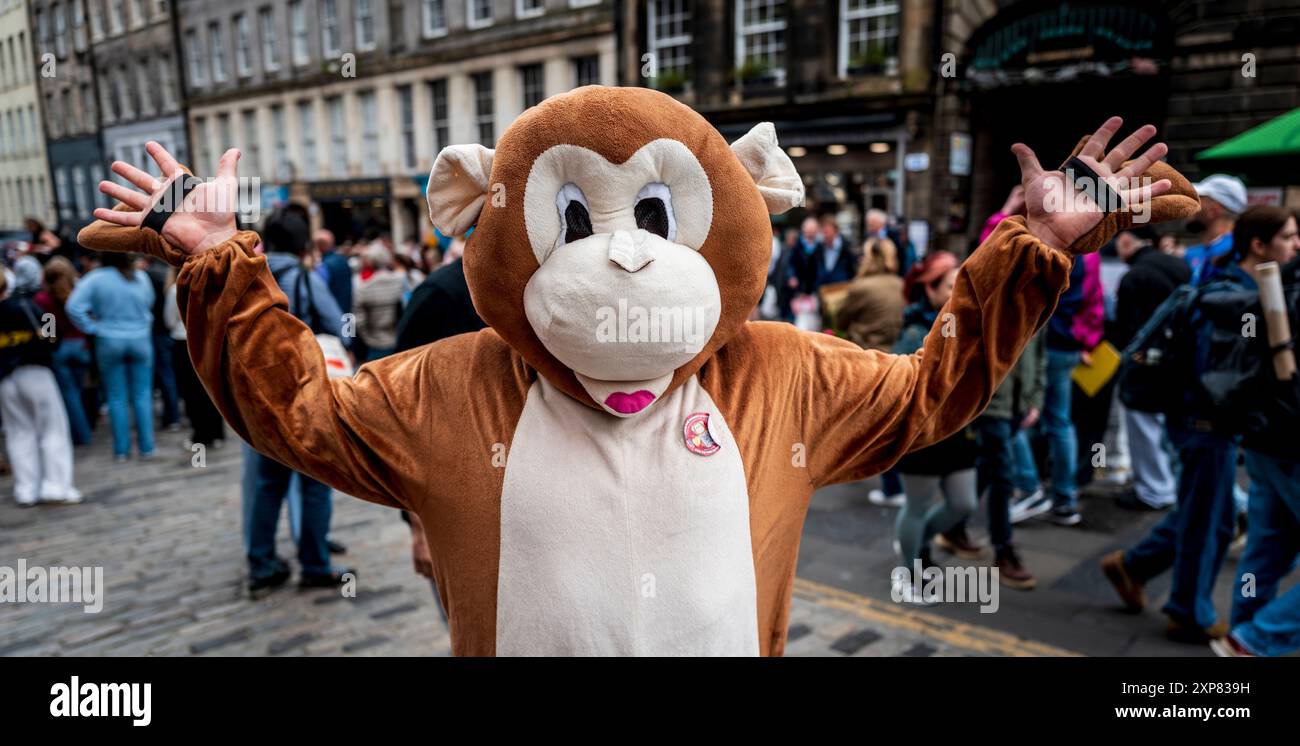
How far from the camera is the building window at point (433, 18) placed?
25891mm

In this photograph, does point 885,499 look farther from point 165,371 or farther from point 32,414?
point 165,371

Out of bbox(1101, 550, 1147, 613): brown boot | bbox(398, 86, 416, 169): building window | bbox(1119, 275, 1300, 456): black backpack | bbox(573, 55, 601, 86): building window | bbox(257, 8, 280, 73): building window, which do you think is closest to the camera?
bbox(1119, 275, 1300, 456): black backpack

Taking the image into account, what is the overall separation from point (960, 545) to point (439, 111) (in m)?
24.2

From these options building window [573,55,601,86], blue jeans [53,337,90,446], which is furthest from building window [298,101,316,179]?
blue jeans [53,337,90,446]

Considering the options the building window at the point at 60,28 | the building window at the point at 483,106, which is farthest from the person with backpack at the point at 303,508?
the building window at the point at 483,106

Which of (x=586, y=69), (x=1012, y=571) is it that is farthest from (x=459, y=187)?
(x=586, y=69)

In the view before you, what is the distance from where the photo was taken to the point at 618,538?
1.74 meters

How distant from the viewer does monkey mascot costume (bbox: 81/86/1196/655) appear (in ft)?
5.58

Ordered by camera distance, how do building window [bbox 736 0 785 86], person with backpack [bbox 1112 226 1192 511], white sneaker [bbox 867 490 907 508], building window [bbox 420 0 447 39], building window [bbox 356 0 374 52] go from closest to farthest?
person with backpack [bbox 1112 226 1192 511] → white sneaker [bbox 867 490 907 508] → building window [bbox 736 0 785 86] → building window [bbox 420 0 447 39] → building window [bbox 356 0 374 52]

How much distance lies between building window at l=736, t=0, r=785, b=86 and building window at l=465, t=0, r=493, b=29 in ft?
28.5

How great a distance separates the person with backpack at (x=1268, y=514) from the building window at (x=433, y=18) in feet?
82.7

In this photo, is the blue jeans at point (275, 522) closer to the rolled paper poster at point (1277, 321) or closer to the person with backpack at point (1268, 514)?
the person with backpack at point (1268, 514)

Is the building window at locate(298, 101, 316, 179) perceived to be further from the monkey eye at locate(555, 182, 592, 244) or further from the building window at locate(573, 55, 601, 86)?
the monkey eye at locate(555, 182, 592, 244)
